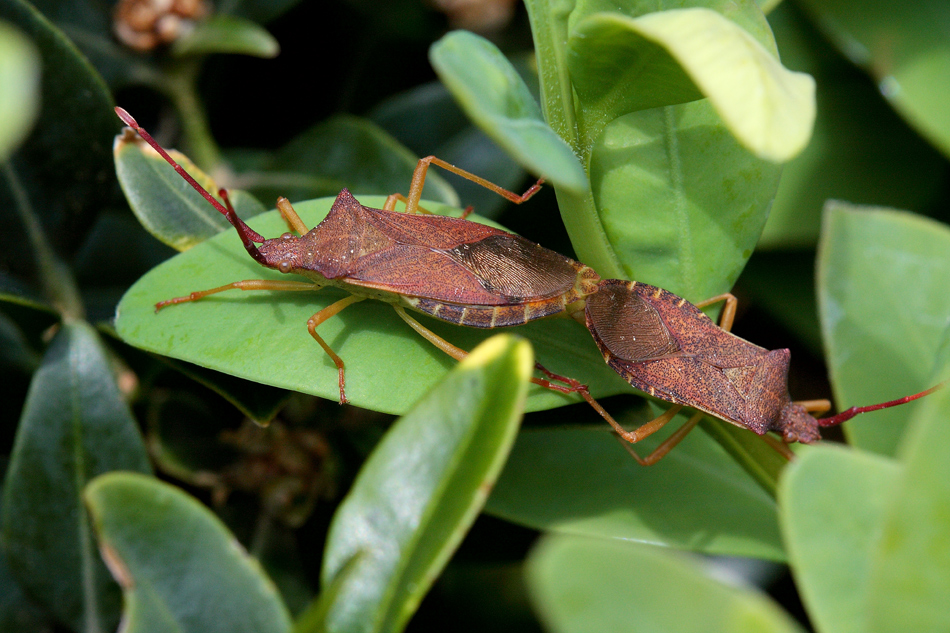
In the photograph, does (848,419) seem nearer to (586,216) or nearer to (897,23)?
(586,216)

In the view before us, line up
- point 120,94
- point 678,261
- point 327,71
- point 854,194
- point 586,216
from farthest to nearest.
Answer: point 327,71 → point 854,194 → point 120,94 → point 678,261 → point 586,216

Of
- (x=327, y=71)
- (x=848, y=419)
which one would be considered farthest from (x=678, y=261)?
(x=327, y=71)

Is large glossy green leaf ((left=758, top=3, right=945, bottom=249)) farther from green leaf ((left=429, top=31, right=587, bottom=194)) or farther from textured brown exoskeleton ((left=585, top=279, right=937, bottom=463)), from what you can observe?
green leaf ((left=429, top=31, right=587, bottom=194))

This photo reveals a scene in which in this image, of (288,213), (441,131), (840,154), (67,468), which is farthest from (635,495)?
(840,154)

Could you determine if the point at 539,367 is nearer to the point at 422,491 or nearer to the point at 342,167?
the point at 422,491

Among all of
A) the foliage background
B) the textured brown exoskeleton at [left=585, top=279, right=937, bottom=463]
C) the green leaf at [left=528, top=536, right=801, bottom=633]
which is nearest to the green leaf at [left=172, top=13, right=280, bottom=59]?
the foliage background

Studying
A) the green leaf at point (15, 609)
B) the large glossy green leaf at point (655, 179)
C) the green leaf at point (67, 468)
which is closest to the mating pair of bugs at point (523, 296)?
the large glossy green leaf at point (655, 179)
